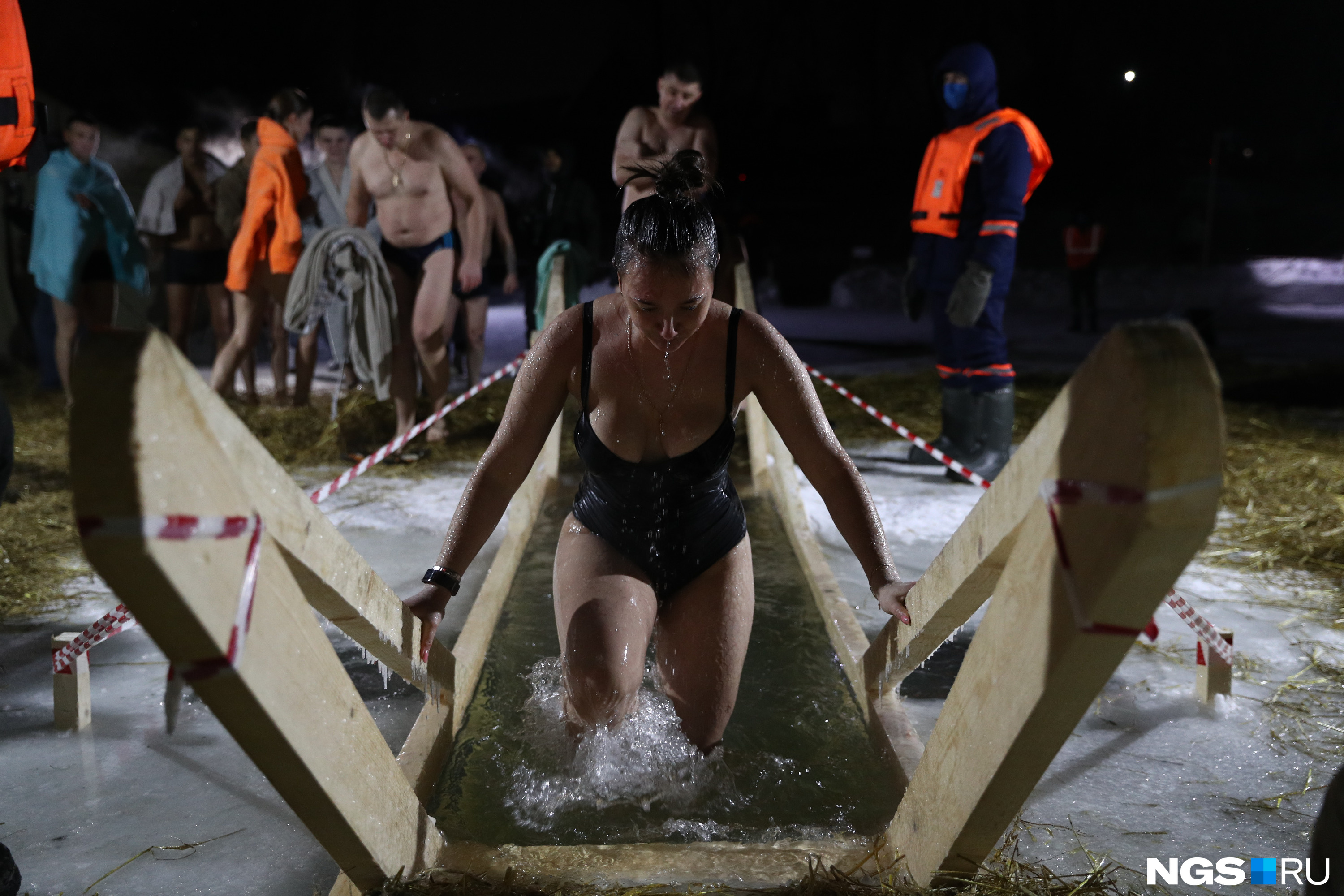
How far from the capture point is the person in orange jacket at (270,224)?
600 cm

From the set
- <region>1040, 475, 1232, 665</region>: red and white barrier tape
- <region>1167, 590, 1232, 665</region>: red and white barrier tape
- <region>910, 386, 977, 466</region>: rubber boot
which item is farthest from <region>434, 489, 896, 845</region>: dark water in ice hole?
<region>910, 386, 977, 466</region>: rubber boot

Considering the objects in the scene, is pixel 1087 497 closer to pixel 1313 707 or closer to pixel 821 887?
pixel 821 887

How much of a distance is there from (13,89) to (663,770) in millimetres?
2237

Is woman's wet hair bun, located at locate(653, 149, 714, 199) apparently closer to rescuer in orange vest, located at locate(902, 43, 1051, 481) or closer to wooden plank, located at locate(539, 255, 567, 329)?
wooden plank, located at locate(539, 255, 567, 329)

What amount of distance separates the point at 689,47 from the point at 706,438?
83.5ft

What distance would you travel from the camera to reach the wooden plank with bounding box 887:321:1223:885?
1049mm

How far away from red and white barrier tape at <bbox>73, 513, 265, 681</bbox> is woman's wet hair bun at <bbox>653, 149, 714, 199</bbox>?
48.7 inches

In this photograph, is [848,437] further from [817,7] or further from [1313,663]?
[817,7]

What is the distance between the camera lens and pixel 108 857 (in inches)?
77.0

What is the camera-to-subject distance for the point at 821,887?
1.67 meters

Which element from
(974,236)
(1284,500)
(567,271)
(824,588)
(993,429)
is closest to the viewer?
(824,588)

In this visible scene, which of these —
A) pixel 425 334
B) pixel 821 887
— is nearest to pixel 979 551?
pixel 821 887

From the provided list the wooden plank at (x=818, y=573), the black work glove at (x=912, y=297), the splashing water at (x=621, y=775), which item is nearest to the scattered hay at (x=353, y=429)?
the wooden plank at (x=818, y=573)

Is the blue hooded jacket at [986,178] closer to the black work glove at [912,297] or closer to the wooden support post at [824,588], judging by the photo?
the black work glove at [912,297]
